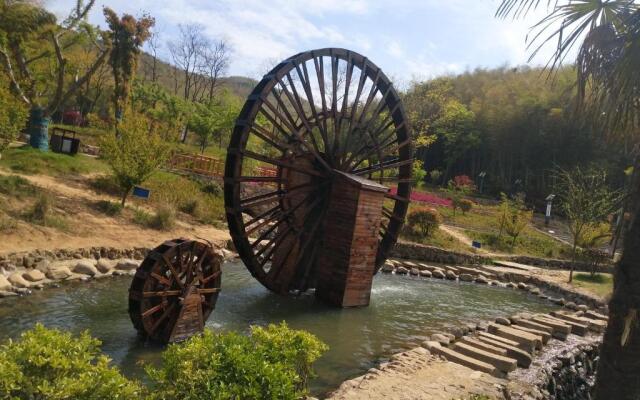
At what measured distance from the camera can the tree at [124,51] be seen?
22906 millimetres

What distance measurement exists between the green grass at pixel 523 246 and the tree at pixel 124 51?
17.3 metres

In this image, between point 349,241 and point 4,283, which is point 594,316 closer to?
point 349,241

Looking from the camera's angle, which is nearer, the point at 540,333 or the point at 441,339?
the point at 441,339

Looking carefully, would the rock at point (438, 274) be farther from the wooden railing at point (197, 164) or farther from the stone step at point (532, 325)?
the wooden railing at point (197, 164)

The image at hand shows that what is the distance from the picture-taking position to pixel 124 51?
2336 centimetres

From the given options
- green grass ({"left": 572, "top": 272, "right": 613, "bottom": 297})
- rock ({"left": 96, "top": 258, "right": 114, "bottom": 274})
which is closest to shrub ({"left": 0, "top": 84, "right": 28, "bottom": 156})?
rock ({"left": 96, "top": 258, "right": 114, "bottom": 274})

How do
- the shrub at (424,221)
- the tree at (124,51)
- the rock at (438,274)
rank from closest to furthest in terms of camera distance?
the rock at (438,274), the shrub at (424,221), the tree at (124,51)

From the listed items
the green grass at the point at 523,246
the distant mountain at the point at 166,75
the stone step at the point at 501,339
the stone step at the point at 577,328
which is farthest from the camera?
the distant mountain at the point at 166,75

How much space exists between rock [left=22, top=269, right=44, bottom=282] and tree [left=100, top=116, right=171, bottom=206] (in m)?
4.80

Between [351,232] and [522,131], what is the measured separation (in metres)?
30.3

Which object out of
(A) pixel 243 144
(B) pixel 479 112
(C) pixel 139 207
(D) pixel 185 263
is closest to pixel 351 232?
(A) pixel 243 144

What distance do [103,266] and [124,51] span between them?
1724 cm

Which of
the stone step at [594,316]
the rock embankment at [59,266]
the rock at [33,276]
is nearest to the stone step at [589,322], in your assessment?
the stone step at [594,316]

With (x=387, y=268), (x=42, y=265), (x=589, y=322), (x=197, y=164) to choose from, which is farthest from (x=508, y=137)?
(x=42, y=265)
